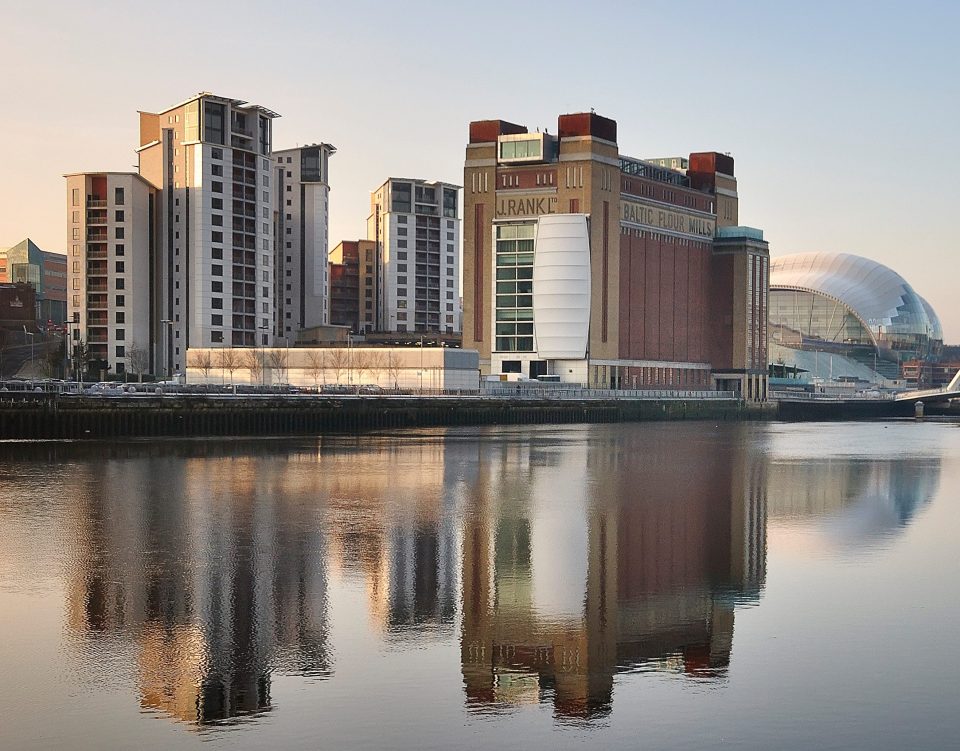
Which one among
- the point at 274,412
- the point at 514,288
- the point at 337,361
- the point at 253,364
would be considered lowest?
the point at 274,412

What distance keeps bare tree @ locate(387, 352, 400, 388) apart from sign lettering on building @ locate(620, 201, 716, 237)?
120 feet

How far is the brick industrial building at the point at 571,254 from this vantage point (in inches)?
5231

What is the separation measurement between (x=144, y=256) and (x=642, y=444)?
67733 mm

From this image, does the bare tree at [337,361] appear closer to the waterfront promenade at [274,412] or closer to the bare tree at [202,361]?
the bare tree at [202,361]


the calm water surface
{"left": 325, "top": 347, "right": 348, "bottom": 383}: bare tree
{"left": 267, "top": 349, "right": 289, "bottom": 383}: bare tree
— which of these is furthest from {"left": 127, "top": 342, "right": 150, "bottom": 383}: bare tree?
the calm water surface

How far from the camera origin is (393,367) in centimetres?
11481

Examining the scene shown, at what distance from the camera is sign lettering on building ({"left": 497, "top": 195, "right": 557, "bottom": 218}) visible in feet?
438

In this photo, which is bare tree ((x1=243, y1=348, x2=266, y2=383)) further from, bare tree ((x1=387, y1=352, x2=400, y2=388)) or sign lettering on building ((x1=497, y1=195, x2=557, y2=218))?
sign lettering on building ((x1=497, y1=195, x2=557, y2=218))

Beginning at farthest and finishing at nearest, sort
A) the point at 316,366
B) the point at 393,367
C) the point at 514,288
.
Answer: the point at 514,288 → the point at 316,366 → the point at 393,367

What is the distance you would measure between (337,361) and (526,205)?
30565mm

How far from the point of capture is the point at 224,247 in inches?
5000

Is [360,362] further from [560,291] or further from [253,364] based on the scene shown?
[560,291]

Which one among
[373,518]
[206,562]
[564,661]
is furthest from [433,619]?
[373,518]

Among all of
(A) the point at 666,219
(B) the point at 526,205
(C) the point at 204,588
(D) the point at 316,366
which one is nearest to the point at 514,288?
(B) the point at 526,205
